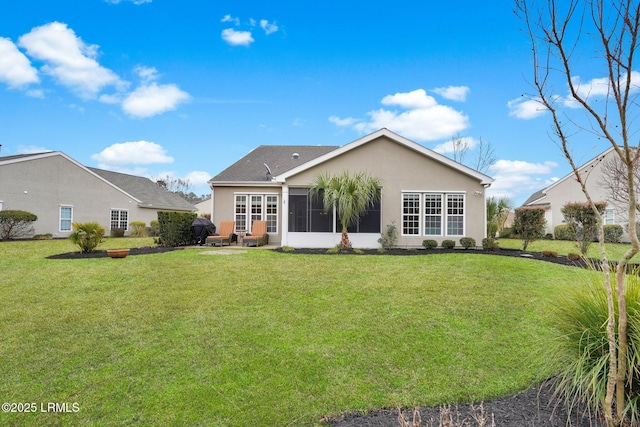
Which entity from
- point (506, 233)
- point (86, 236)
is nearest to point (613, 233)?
point (506, 233)

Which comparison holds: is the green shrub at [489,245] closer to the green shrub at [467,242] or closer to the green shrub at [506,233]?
the green shrub at [467,242]

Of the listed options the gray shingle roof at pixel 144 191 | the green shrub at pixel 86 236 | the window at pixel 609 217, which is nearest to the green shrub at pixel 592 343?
the green shrub at pixel 86 236

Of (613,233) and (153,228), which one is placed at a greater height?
(613,233)

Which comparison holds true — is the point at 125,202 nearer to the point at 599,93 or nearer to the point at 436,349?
the point at 436,349

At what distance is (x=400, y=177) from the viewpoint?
15.3 meters

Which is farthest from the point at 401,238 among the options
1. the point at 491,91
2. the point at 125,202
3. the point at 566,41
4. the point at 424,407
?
the point at 125,202

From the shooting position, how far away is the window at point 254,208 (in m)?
17.2

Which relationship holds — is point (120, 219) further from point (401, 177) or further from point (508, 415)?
point (508, 415)

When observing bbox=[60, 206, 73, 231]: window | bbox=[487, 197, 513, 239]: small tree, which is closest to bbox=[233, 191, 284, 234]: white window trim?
bbox=[487, 197, 513, 239]: small tree

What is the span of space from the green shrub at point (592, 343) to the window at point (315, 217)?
1135cm

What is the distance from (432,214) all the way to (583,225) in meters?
6.39

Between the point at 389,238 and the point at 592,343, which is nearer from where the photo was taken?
the point at 592,343

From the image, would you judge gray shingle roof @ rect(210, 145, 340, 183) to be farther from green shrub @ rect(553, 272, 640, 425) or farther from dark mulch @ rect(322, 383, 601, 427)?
green shrub @ rect(553, 272, 640, 425)

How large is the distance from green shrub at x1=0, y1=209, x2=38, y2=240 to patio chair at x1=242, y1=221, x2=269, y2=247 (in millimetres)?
14173
